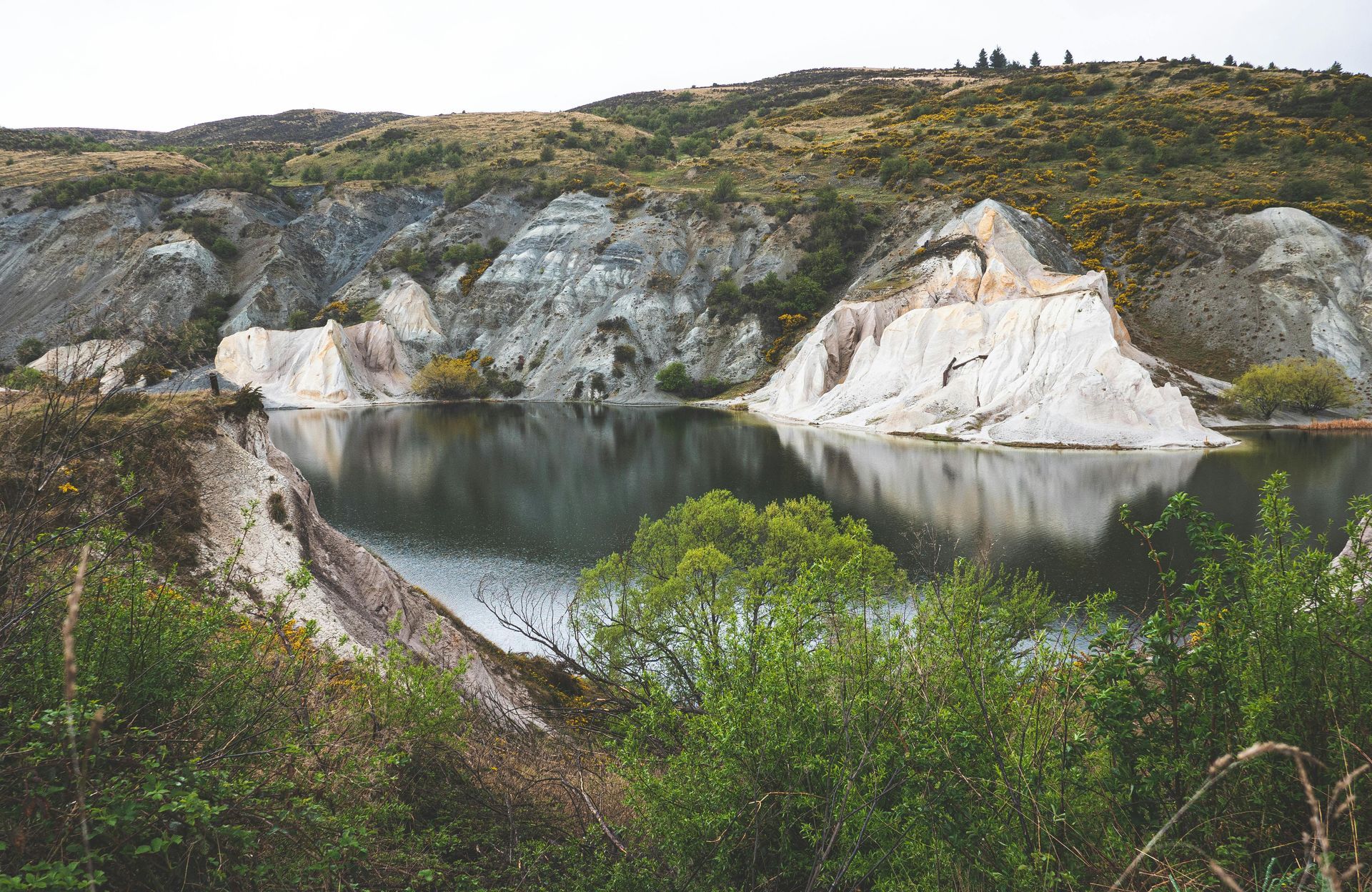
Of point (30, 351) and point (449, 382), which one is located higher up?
point (30, 351)

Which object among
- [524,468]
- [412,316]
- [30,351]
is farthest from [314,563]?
[30,351]

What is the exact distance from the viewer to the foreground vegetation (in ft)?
11.4

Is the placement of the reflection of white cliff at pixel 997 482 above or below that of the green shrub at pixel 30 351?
below

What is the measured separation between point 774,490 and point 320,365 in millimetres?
66210

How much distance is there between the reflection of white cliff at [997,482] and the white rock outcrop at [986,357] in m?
3.93

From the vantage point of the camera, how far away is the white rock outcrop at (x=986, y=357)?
41250mm

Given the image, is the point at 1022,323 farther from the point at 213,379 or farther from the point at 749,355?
the point at 213,379

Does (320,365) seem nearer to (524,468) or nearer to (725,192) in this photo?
(524,468)

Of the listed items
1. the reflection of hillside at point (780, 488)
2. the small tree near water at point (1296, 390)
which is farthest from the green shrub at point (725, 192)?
the small tree near water at point (1296, 390)

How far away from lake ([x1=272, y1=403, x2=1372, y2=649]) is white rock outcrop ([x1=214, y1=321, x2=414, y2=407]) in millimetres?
26881

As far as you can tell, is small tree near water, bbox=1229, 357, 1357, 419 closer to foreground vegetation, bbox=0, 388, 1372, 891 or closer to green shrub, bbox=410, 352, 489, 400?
foreground vegetation, bbox=0, 388, 1372, 891

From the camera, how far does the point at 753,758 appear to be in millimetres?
5191

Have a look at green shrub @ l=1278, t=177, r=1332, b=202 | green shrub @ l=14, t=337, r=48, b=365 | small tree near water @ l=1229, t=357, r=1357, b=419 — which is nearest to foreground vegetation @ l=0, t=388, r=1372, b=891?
small tree near water @ l=1229, t=357, r=1357, b=419

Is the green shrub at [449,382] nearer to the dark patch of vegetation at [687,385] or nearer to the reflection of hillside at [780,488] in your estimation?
the dark patch of vegetation at [687,385]
